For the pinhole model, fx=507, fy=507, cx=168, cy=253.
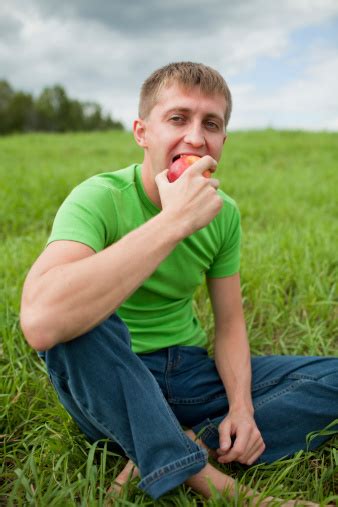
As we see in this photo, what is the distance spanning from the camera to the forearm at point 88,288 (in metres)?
1.46

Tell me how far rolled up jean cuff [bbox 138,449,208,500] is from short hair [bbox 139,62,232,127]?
134cm

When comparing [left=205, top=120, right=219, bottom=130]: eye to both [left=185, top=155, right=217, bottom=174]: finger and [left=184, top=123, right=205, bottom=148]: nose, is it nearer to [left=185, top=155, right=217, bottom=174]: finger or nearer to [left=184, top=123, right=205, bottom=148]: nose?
[left=184, top=123, right=205, bottom=148]: nose

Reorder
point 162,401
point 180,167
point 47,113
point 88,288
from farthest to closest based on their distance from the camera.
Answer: point 47,113 < point 180,167 < point 162,401 < point 88,288

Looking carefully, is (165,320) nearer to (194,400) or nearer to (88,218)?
(194,400)

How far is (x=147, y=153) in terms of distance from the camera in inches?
81.8

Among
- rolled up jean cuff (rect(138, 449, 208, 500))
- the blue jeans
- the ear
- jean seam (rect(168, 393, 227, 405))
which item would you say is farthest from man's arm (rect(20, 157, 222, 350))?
jean seam (rect(168, 393, 227, 405))

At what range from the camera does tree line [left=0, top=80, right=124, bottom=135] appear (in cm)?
4628

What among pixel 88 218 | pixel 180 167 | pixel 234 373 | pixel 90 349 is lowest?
pixel 234 373

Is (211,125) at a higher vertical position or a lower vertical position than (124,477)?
higher

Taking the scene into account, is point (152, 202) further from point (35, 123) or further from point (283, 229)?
point (35, 123)

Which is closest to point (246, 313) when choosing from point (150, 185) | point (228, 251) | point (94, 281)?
point (228, 251)

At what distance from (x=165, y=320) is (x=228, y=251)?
415 millimetres

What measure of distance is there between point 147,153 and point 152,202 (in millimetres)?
202

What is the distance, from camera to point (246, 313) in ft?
10.2
